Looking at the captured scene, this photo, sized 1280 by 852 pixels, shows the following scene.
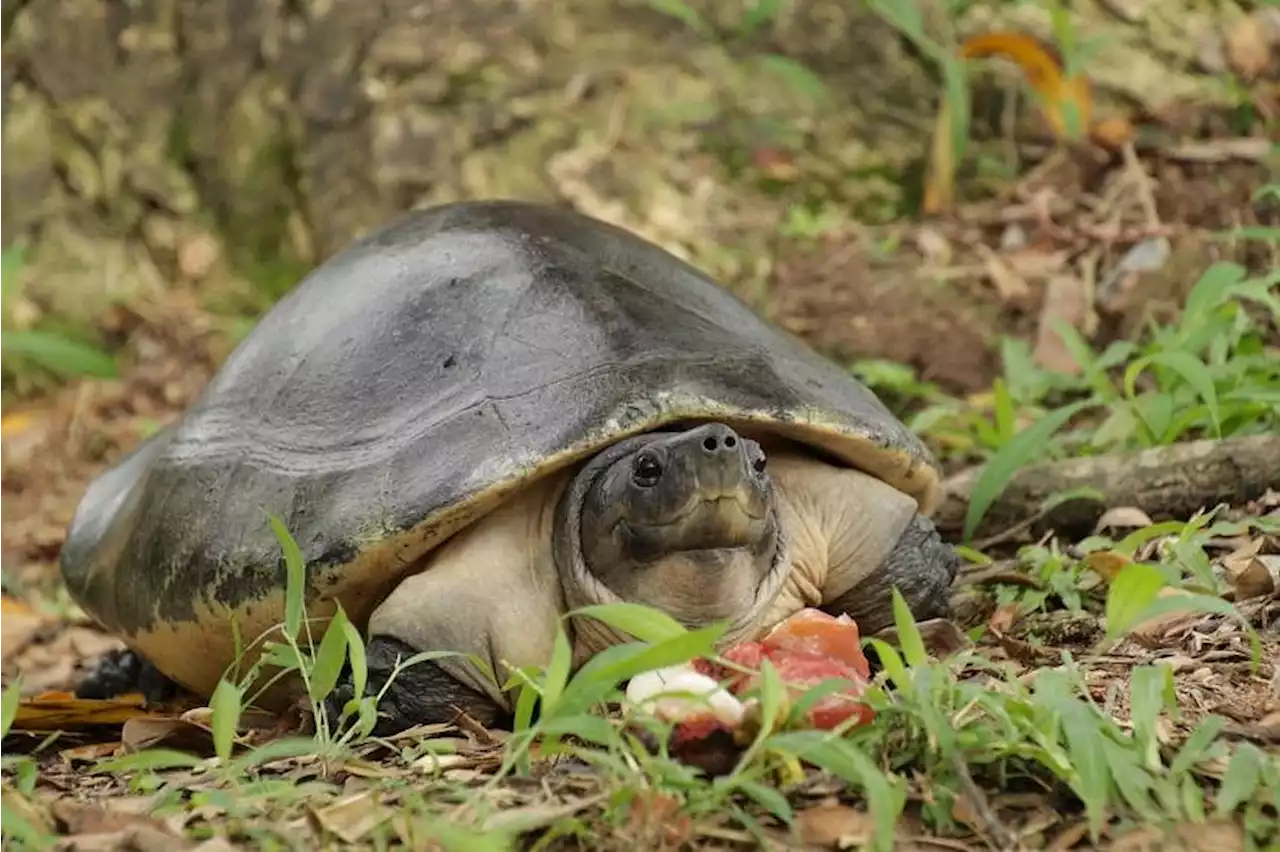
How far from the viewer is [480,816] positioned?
2090mm

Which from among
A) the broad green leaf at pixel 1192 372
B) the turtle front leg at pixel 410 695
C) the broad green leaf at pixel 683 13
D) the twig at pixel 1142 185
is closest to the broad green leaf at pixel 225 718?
the turtle front leg at pixel 410 695

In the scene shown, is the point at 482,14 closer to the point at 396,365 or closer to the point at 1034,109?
the point at 1034,109

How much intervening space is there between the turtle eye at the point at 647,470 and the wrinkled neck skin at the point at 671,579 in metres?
0.11

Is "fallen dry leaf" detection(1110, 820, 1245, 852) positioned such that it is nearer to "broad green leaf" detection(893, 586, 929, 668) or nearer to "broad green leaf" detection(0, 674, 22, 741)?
"broad green leaf" detection(893, 586, 929, 668)

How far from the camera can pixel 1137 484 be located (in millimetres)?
3771

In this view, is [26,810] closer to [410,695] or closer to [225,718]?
[225,718]

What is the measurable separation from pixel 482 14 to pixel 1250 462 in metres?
4.31

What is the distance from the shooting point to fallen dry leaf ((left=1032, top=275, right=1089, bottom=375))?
5.06m

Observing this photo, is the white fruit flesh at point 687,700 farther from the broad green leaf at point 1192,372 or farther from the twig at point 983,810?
the broad green leaf at point 1192,372

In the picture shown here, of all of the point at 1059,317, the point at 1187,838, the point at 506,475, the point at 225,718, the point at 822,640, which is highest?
the point at 506,475

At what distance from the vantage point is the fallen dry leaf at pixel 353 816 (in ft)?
6.93

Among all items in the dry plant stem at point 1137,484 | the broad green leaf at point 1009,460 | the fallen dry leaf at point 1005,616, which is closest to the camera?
the fallen dry leaf at point 1005,616

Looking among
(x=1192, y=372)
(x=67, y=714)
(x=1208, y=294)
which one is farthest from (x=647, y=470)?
(x=1208, y=294)

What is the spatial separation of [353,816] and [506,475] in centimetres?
85
